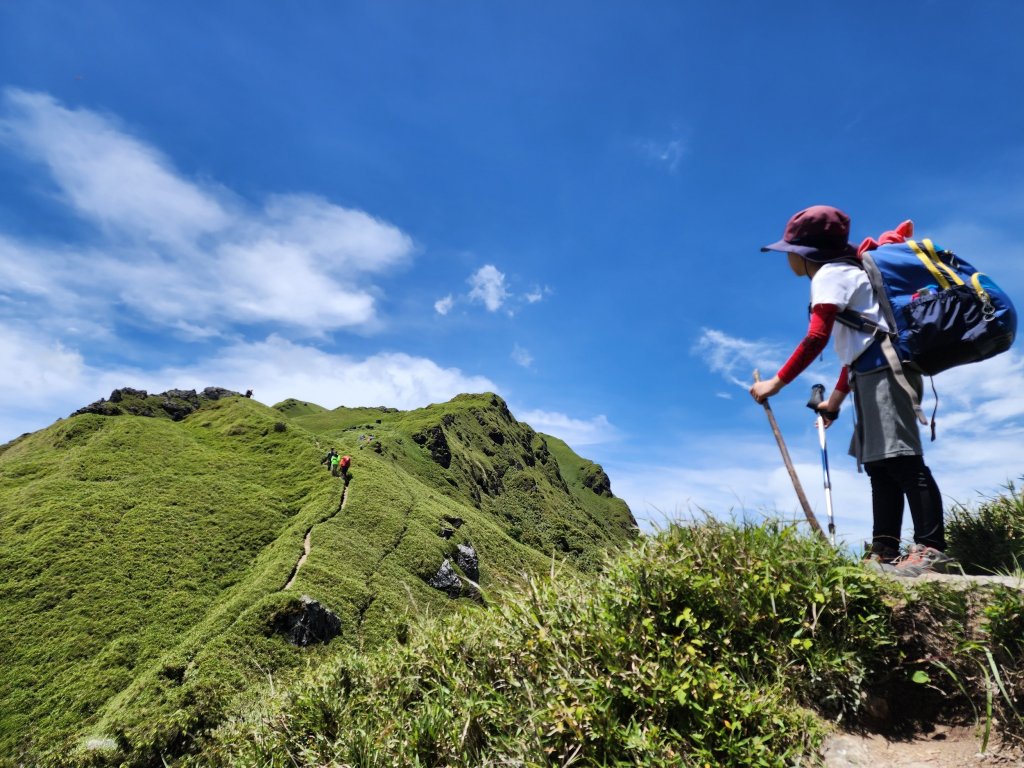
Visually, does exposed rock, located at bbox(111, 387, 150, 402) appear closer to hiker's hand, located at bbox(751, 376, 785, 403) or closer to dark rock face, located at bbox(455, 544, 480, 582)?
dark rock face, located at bbox(455, 544, 480, 582)

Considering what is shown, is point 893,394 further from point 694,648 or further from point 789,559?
point 694,648

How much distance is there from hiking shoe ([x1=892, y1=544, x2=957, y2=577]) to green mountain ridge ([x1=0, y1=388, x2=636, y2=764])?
6.57 ft

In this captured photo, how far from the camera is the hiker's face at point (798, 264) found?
5.40 m

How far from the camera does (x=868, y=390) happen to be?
4988 millimetres

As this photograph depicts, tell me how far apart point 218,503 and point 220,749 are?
2962 inches

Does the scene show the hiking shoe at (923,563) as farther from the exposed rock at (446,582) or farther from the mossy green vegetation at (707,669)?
the exposed rock at (446,582)

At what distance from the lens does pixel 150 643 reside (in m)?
48.3

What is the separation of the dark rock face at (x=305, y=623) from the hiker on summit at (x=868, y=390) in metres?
51.4

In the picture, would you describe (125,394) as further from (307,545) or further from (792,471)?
(792,471)

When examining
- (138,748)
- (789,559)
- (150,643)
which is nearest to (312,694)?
(789,559)

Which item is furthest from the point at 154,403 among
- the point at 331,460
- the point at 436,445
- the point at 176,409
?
the point at 436,445

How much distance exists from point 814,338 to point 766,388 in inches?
22.8

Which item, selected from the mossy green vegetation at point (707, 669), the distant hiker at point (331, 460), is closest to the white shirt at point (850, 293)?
the mossy green vegetation at point (707, 669)

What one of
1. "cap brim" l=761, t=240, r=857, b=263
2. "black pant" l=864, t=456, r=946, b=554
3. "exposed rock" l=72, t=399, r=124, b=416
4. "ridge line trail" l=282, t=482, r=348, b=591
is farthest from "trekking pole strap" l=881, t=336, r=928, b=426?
"exposed rock" l=72, t=399, r=124, b=416
